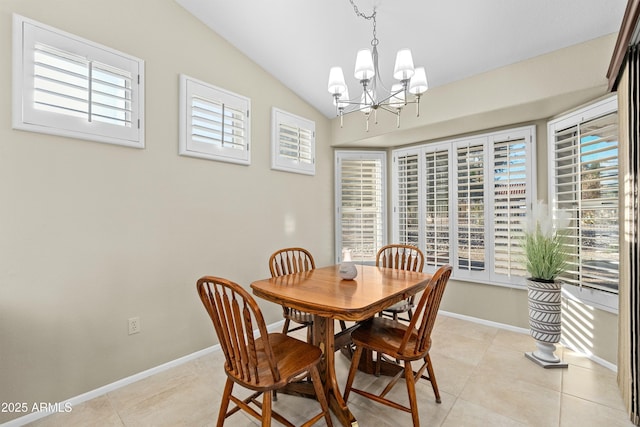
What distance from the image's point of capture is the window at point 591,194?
7.96ft

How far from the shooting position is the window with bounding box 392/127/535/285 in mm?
3215

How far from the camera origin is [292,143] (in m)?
3.62

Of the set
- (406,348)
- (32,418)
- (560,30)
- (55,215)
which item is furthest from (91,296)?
(560,30)

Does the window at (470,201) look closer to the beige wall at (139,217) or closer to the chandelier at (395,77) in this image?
the beige wall at (139,217)

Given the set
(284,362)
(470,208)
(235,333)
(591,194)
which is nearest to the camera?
(235,333)

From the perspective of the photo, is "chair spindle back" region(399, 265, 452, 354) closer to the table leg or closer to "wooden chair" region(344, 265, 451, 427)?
"wooden chair" region(344, 265, 451, 427)

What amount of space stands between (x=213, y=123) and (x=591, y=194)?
134 inches

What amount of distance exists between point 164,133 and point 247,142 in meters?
0.81

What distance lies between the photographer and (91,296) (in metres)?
2.12

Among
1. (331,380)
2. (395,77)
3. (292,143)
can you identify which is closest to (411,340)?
(331,380)

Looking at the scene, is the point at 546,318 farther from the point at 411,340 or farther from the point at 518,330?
the point at 411,340

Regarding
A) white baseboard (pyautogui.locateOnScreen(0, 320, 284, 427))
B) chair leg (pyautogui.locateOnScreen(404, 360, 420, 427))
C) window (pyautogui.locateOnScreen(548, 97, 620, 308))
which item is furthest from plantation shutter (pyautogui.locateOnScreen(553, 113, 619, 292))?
white baseboard (pyautogui.locateOnScreen(0, 320, 284, 427))

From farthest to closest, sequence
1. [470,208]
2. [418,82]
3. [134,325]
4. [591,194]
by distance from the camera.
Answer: [470,208] → [591,194] → [134,325] → [418,82]

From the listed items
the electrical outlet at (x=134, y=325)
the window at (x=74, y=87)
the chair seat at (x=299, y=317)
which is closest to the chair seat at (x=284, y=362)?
the chair seat at (x=299, y=317)
